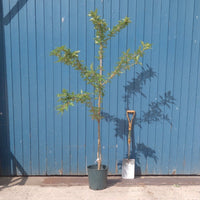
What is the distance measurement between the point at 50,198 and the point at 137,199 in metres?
1.10

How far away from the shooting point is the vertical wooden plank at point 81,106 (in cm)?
313

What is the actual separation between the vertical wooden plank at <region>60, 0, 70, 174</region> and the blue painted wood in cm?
1

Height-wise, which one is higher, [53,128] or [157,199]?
[53,128]

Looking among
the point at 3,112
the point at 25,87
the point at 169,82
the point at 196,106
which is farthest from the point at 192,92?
the point at 3,112

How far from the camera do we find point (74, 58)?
2.57 meters

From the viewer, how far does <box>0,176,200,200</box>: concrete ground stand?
9.31 ft

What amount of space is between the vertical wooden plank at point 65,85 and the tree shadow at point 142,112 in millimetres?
605

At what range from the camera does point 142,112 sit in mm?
3338

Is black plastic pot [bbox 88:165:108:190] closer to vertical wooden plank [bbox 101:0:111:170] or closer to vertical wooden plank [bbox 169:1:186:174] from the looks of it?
vertical wooden plank [bbox 101:0:111:170]

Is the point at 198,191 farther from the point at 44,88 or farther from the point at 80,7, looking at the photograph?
the point at 80,7

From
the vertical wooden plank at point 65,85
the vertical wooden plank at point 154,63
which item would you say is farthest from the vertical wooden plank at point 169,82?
the vertical wooden plank at point 65,85

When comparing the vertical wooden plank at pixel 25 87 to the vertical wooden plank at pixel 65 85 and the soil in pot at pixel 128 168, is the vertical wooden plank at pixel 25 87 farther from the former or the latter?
the soil in pot at pixel 128 168

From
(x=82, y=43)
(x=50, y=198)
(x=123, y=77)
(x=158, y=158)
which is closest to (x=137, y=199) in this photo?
(x=158, y=158)

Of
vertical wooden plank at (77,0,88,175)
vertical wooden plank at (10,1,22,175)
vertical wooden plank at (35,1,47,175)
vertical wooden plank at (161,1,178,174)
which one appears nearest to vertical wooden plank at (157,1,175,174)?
vertical wooden plank at (161,1,178,174)
